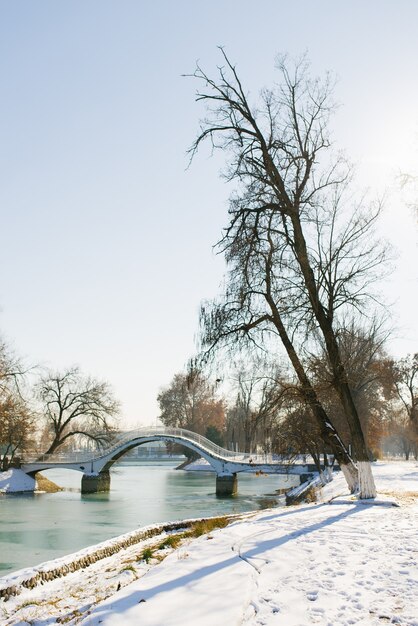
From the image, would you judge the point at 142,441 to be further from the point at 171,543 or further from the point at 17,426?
the point at 171,543

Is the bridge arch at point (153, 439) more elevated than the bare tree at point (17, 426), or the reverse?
the bare tree at point (17, 426)

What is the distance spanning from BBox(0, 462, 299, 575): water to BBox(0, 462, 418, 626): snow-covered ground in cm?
706

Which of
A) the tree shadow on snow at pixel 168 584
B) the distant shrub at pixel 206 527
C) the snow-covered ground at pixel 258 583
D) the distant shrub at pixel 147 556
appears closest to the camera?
the snow-covered ground at pixel 258 583

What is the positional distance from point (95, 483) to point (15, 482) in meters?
6.07

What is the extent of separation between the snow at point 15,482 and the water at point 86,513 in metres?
2.61

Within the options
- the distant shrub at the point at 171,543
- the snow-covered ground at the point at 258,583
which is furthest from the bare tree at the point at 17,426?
the snow-covered ground at the point at 258,583

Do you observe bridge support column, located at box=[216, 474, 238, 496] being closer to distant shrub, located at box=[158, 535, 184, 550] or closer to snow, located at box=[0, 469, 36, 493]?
snow, located at box=[0, 469, 36, 493]

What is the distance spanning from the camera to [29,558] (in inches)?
609

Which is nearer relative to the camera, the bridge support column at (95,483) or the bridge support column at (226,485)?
the bridge support column at (226,485)

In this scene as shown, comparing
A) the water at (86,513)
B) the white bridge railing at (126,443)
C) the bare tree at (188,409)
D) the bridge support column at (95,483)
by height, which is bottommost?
the water at (86,513)

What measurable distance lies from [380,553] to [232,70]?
39.5 feet

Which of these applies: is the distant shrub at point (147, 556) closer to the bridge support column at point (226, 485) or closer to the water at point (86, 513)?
the water at point (86, 513)

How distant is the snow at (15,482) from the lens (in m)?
41.9

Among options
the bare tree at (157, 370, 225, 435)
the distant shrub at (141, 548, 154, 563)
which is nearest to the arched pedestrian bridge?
the distant shrub at (141, 548, 154, 563)
